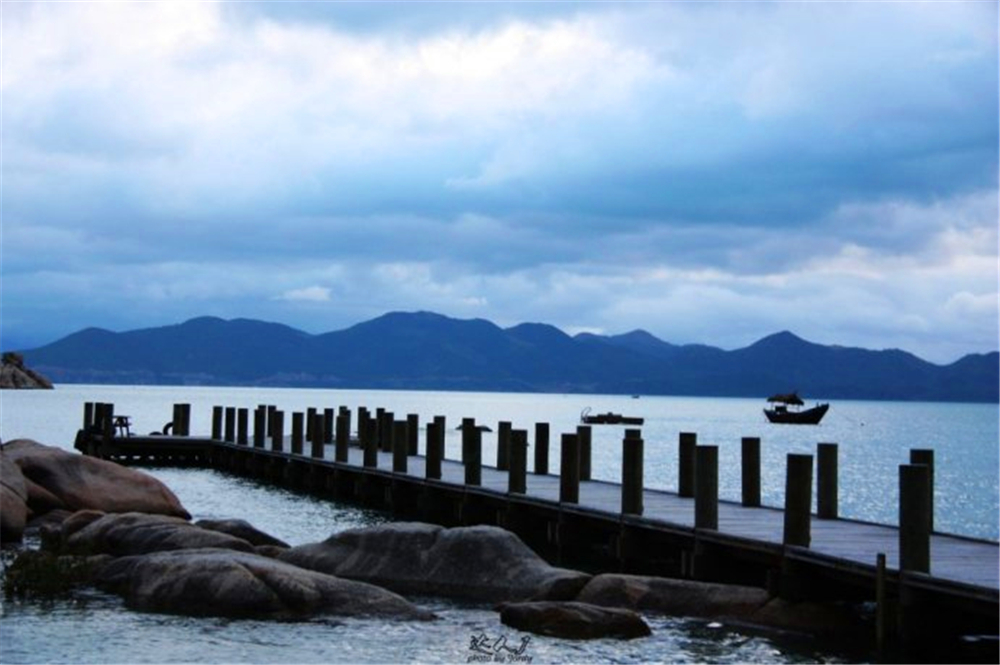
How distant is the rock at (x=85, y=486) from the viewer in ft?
90.2

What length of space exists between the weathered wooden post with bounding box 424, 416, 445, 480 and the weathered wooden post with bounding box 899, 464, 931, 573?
15319 mm

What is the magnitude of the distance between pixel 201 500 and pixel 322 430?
403 cm

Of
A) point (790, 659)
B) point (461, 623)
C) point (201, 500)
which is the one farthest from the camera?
point (201, 500)

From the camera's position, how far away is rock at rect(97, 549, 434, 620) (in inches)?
682

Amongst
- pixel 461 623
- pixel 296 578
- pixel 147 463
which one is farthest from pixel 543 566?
pixel 147 463

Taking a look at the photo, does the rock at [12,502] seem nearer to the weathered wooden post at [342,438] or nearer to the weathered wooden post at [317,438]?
the weathered wooden post at [342,438]

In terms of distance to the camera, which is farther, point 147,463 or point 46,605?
point 147,463

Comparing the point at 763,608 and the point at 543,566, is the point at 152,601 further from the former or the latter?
the point at 763,608

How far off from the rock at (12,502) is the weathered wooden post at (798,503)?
1357 cm

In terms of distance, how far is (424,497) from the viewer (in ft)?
99.3

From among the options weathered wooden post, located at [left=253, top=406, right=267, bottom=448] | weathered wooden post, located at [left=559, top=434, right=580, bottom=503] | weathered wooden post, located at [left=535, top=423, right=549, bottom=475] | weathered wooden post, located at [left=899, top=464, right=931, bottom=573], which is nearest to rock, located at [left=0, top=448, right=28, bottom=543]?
weathered wooden post, located at [left=559, top=434, right=580, bottom=503]

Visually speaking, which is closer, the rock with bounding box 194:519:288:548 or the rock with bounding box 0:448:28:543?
the rock with bounding box 194:519:288:548

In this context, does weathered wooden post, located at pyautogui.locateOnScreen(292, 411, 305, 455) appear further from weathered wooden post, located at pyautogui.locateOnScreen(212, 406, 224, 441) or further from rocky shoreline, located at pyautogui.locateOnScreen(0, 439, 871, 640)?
rocky shoreline, located at pyautogui.locateOnScreen(0, 439, 871, 640)

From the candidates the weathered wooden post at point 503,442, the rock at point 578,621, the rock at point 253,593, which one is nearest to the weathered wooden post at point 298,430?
the weathered wooden post at point 503,442
